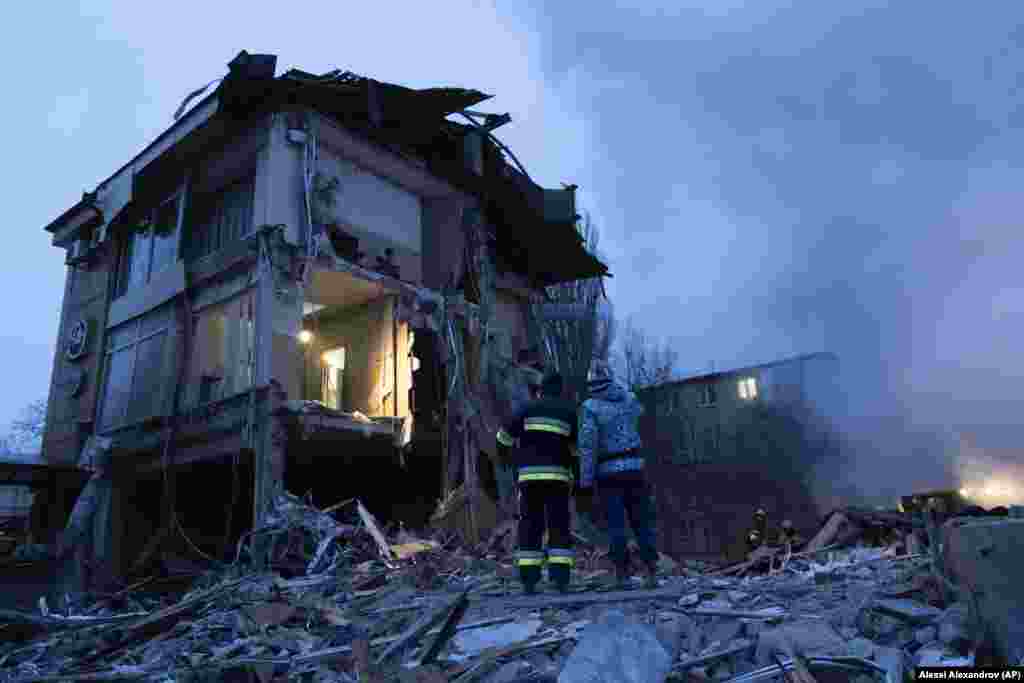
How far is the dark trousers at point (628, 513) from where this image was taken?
6414mm

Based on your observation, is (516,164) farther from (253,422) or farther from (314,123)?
(253,422)

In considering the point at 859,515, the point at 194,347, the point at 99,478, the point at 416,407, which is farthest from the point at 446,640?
the point at 99,478

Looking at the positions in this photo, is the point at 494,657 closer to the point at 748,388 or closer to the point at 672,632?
the point at 672,632

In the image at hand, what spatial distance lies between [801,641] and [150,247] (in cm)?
1549

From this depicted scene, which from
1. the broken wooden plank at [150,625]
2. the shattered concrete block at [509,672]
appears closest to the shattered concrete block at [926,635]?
the shattered concrete block at [509,672]

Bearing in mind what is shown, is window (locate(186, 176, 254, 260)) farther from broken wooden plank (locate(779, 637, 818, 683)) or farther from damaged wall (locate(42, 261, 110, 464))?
broken wooden plank (locate(779, 637, 818, 683))

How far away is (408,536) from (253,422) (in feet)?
10.3

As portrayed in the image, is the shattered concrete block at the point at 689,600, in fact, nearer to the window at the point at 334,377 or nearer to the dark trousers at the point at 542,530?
the dark trousers at the point at 542,530

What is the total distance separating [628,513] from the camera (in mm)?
6488

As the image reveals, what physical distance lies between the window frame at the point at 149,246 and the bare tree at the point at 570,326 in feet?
28.8

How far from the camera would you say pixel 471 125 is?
1627 cm

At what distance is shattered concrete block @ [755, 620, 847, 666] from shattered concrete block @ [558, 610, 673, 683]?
1.70 ft

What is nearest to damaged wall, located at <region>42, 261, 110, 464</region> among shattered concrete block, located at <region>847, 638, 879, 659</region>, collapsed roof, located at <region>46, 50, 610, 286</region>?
collapsed roof, located at <region>46, 50, 610, 286</region>

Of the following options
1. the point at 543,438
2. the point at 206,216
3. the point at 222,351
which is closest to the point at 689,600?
the point at 543,438
